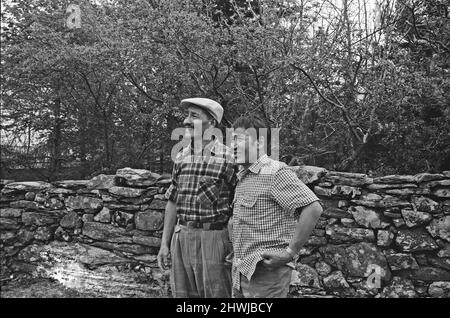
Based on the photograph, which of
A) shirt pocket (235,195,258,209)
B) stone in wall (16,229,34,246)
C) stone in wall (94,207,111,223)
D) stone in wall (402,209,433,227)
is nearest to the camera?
shirt pocket (235,195,258,209)

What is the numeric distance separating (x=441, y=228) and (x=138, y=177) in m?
3.27

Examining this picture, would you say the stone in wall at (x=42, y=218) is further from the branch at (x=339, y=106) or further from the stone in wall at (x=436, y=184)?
the stone in wall at (x=436, y=184)

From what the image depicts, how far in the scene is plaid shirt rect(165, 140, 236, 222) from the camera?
2738 mm

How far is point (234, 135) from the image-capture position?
8.63ft

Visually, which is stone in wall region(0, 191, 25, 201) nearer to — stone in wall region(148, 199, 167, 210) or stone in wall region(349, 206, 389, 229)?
stone in wall region(148, 199, 167, 210)

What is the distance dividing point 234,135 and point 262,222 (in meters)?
0.54

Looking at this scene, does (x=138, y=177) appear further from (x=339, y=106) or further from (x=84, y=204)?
(x=339, y=106)

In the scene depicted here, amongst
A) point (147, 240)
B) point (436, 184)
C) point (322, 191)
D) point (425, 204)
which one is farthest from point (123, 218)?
point (436, 184)

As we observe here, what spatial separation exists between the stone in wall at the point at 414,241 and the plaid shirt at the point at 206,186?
244cm

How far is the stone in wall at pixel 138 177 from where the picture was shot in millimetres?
5078

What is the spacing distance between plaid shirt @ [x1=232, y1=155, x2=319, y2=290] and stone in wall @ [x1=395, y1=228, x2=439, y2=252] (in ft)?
7.83

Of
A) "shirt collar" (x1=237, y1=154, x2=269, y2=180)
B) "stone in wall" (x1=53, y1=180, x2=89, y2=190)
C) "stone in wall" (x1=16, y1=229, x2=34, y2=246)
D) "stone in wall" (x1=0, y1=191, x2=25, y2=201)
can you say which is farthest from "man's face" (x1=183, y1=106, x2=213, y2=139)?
"stone in wall" (x1=0, y1=191, x2=25, y2=201)

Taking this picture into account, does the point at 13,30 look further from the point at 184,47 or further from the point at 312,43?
the point at 312,43

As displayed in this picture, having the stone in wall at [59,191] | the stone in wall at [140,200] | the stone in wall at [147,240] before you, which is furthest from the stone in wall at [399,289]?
the stone in wall at [59,191]
